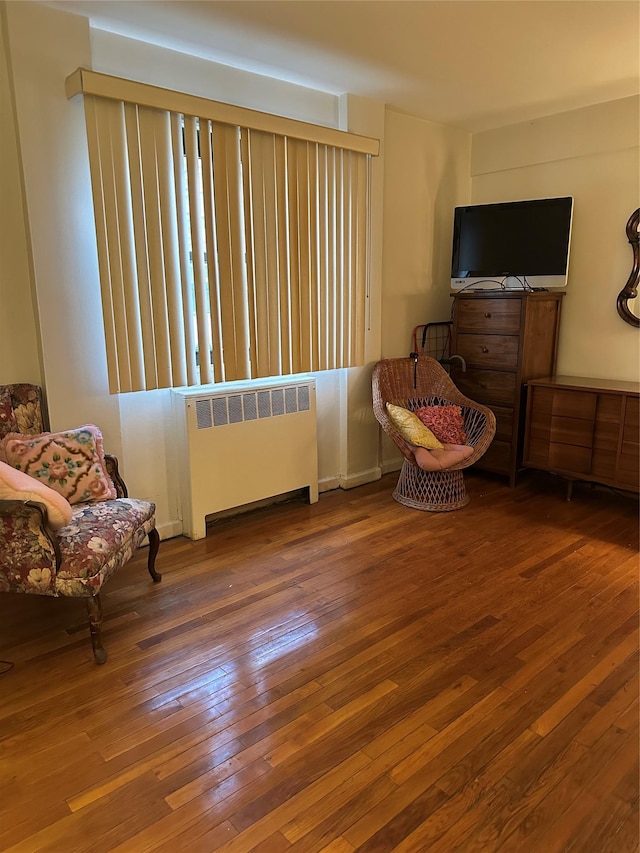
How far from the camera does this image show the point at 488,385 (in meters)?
4.00

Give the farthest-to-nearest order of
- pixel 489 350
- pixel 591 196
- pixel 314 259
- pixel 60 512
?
pixel 489 350, pixel 591 196, pixel 314 259, pixel 60 512

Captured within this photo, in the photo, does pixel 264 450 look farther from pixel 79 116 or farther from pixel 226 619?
pixel 79 116

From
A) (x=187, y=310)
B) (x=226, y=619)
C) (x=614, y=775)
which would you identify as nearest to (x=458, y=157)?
(x=187, y=310)

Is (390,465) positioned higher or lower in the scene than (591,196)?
lower

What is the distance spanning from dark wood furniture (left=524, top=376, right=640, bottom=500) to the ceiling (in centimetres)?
177

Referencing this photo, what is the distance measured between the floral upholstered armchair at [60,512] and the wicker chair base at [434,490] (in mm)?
1679

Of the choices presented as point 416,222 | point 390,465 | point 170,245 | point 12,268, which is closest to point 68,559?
point 12,268

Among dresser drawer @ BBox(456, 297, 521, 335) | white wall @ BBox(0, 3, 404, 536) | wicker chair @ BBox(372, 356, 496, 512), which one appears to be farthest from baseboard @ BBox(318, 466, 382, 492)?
dresser drawer @ BBox(456, 297, 521, 335)

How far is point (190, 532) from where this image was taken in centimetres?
324

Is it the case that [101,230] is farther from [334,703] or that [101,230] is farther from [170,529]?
[334,703]

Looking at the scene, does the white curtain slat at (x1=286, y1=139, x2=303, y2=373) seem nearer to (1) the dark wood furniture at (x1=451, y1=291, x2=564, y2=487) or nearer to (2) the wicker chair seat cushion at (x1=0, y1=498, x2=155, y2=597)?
(1) the dark wood furniture at (x1=451, y1=291, x2=564, y2=487)

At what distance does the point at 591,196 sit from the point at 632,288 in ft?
2.30

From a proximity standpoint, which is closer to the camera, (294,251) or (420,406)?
(294,251)

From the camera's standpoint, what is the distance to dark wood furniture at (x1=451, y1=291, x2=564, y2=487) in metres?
3.78
